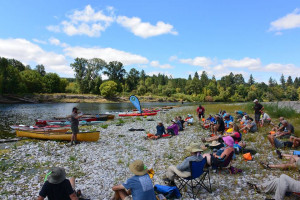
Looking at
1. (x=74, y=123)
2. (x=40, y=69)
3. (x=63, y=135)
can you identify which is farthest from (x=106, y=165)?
(x=40, y=69)

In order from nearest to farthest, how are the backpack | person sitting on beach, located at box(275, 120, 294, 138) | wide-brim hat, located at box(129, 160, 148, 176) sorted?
wide-brim hat, located at box(129, 160, 148, 176) → the backpack → person sitting on beach, located at box(275, 120, 294, 138)

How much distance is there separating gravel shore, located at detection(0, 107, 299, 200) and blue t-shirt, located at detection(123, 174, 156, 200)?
215cm

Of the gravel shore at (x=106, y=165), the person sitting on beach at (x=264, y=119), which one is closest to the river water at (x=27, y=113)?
the gravel shore at (x=106, y=165)

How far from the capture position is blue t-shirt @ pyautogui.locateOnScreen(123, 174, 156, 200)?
481cm

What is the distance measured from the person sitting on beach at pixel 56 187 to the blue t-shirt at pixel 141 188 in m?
1.42

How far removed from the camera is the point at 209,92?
13100cm

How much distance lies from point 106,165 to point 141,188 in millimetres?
5204

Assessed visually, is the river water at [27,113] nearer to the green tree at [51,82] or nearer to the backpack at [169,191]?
the backpack at [169,191]

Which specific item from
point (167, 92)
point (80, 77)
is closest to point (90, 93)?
point (80, 77)

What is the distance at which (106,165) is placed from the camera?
31.3ft

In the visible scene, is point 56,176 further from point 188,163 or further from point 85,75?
point 85,75

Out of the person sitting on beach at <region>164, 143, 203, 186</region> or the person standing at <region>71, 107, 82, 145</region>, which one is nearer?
the person sitting on beach at <region>164, 143, 203, 186</region>

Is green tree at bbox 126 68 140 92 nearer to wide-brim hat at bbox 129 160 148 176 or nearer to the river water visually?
the river water

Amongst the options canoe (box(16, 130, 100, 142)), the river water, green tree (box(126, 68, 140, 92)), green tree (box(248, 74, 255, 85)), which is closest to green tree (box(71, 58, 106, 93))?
green tree (box(126, 68, 140, 92))
